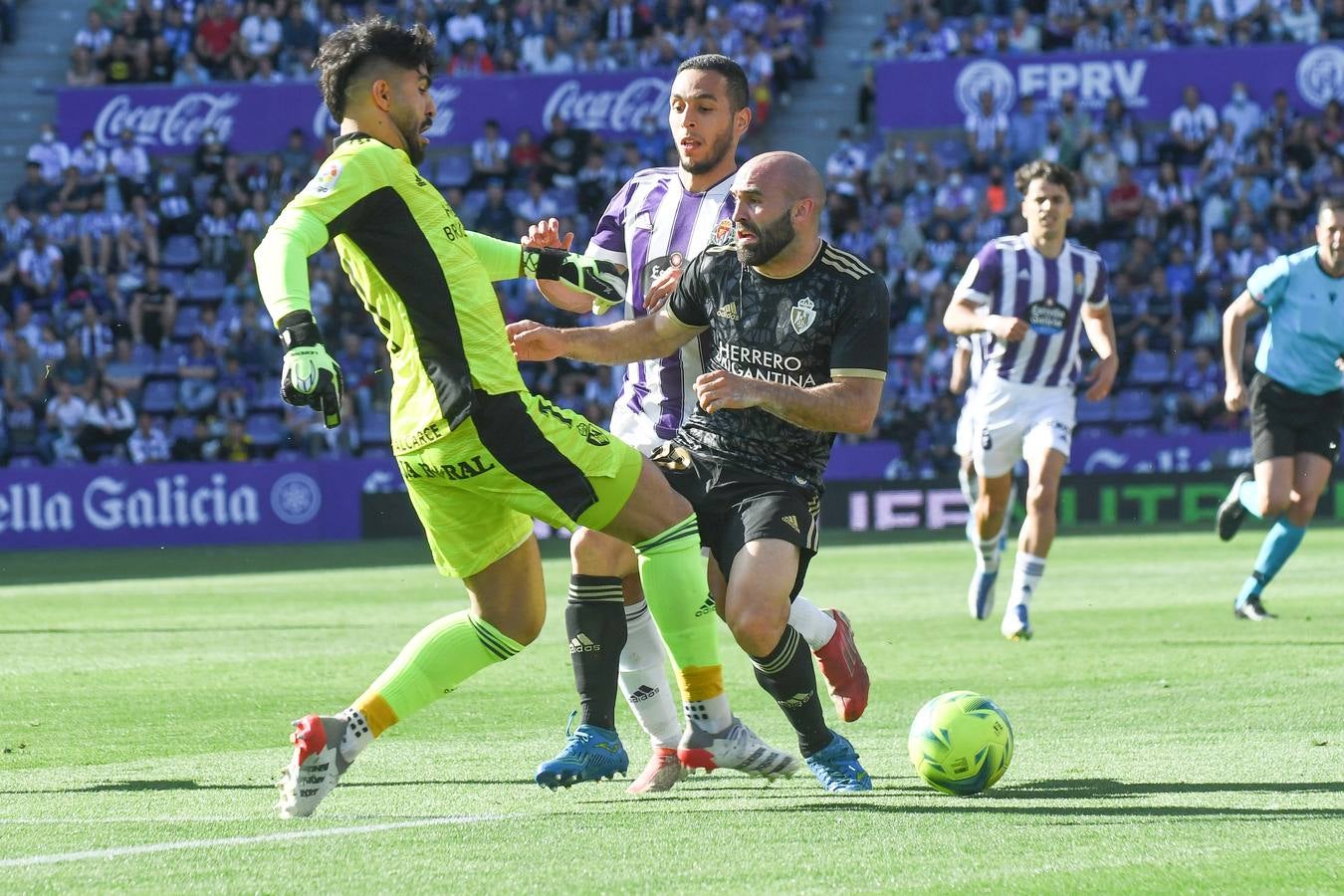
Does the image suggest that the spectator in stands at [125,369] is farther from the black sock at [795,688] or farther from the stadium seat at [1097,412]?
the black sock at [795,688]

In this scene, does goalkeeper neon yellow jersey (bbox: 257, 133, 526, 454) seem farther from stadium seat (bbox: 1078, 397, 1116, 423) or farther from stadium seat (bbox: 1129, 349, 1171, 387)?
stadium seat (bbox: 1129, 349, 1171, 387)

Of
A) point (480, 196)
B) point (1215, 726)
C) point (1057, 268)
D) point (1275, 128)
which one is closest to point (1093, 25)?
point (1275, 128)

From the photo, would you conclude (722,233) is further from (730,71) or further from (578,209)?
(578,209)

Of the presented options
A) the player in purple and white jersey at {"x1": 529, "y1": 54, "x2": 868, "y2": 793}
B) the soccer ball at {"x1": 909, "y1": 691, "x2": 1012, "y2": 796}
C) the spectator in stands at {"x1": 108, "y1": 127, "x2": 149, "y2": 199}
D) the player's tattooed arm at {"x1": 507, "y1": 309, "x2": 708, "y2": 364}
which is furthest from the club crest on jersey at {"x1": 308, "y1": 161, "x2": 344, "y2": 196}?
the spectator in stands at {"x1": 108, "y1": 127, "x2": 149, "y2": 199}

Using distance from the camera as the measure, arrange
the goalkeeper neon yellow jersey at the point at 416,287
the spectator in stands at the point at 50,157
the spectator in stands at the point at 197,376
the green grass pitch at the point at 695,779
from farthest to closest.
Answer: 1. the spectator in stands at the point at 50,157
2. the spectator in stands at the point at 197,376
3. the goalkeeper neon yellow jersey at the point at 416,287
4. the green grass pitch at the point at 695,779

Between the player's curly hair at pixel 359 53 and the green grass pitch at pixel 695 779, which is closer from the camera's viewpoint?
the green grass pitch at pixel 695 779

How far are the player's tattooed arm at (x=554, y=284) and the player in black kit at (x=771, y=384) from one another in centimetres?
37

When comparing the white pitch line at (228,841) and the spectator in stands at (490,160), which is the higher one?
the spectator in stands at (490,160)

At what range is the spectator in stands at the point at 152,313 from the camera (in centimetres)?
2559

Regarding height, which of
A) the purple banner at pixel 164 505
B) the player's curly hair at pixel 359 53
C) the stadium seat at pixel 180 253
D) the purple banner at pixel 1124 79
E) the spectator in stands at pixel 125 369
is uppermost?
the purple banner at pixel 1124 79

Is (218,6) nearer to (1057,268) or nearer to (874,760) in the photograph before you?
(1057,268)

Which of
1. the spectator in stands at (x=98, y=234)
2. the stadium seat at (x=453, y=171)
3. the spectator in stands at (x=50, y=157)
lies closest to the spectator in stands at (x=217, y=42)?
the spectator in stands at (x=50, y=157)

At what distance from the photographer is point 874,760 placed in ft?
21.2

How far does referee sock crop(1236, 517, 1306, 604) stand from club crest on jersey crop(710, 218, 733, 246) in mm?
6182
